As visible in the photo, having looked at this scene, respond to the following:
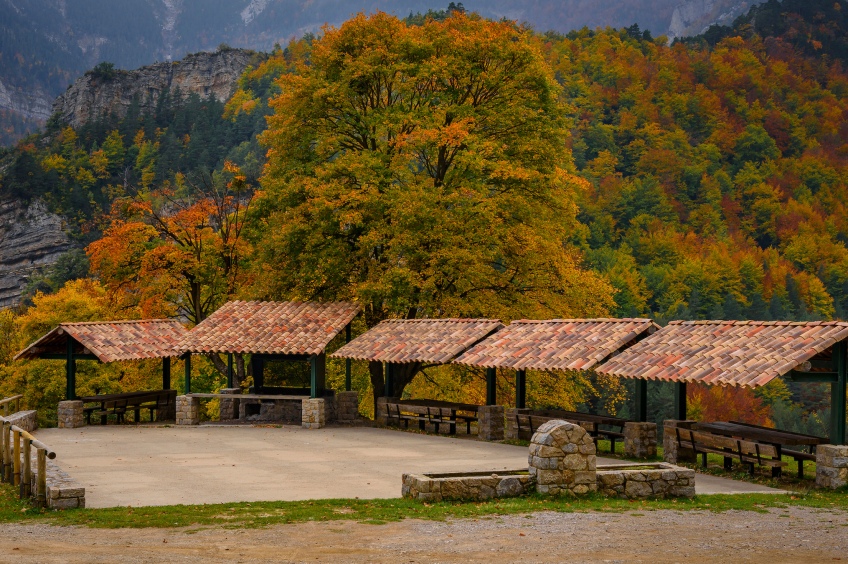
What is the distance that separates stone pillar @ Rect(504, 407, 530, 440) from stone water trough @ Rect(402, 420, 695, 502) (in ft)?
27.0

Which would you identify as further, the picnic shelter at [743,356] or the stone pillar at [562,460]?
the picnic shelter at [743,356]

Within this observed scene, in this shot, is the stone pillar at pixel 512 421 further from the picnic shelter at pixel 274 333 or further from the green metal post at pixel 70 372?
the green metal post at pixel 70 372

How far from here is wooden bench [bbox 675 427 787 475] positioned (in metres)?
Result: 16.7

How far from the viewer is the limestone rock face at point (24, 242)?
4892 inches

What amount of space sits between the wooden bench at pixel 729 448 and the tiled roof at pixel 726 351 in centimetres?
115

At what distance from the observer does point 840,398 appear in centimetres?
1633

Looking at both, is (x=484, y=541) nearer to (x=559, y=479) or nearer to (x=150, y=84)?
(x=559, y=479)

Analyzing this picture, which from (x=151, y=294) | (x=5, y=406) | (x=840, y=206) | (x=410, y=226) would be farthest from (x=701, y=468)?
(x=840, y=206)

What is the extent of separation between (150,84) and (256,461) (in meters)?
163

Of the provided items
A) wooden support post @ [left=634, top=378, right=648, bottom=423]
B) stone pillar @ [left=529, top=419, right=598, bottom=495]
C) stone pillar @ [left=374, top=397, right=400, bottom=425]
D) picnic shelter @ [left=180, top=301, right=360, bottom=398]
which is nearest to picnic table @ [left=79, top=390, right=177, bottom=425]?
picnic shelter @ [left=180, top=301, right=360, bottom=398]

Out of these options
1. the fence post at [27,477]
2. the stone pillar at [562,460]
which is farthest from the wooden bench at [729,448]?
the fence post at [27,477]

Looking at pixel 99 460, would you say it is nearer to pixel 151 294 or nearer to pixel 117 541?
pixel 117 541

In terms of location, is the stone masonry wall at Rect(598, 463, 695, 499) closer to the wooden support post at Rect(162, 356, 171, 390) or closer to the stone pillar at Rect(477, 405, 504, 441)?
the stone pillar at Rect(477, 405, 504, 441)

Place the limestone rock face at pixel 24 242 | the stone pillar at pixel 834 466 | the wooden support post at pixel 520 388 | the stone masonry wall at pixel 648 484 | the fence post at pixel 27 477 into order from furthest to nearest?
the limestone rock face at pixel 24 242, the wooden support post at pixel 520 388, the stone pillar at pixel 834 466, the fence post at pixel 27 477, the stone masonry wall at pixel 648 484
